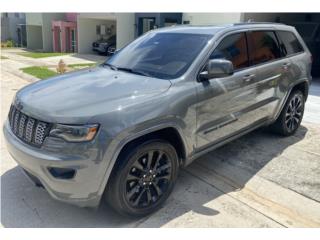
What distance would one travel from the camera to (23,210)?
3150mm

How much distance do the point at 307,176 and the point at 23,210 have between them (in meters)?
3.40

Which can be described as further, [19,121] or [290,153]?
[290,153]

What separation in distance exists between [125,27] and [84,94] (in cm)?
1712

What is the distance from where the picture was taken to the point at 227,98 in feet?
12.1

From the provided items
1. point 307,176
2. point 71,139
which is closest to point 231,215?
point 307,176

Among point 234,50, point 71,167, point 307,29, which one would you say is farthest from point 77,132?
point 307,29

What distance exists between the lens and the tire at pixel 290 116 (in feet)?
16.7

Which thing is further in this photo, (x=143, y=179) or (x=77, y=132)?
(x=143, y=179)

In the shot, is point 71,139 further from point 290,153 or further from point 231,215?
point 290,153

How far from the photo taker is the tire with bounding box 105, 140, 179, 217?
2793 mm

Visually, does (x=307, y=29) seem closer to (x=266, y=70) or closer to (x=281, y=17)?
(x=281, y=17)

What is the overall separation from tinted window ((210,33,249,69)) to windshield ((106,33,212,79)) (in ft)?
0.68

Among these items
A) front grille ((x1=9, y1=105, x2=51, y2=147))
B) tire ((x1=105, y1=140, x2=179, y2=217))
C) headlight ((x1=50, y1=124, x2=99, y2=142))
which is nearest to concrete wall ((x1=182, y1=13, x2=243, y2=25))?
tire ((x1=105, y1=140, x2=179, y2=217))
